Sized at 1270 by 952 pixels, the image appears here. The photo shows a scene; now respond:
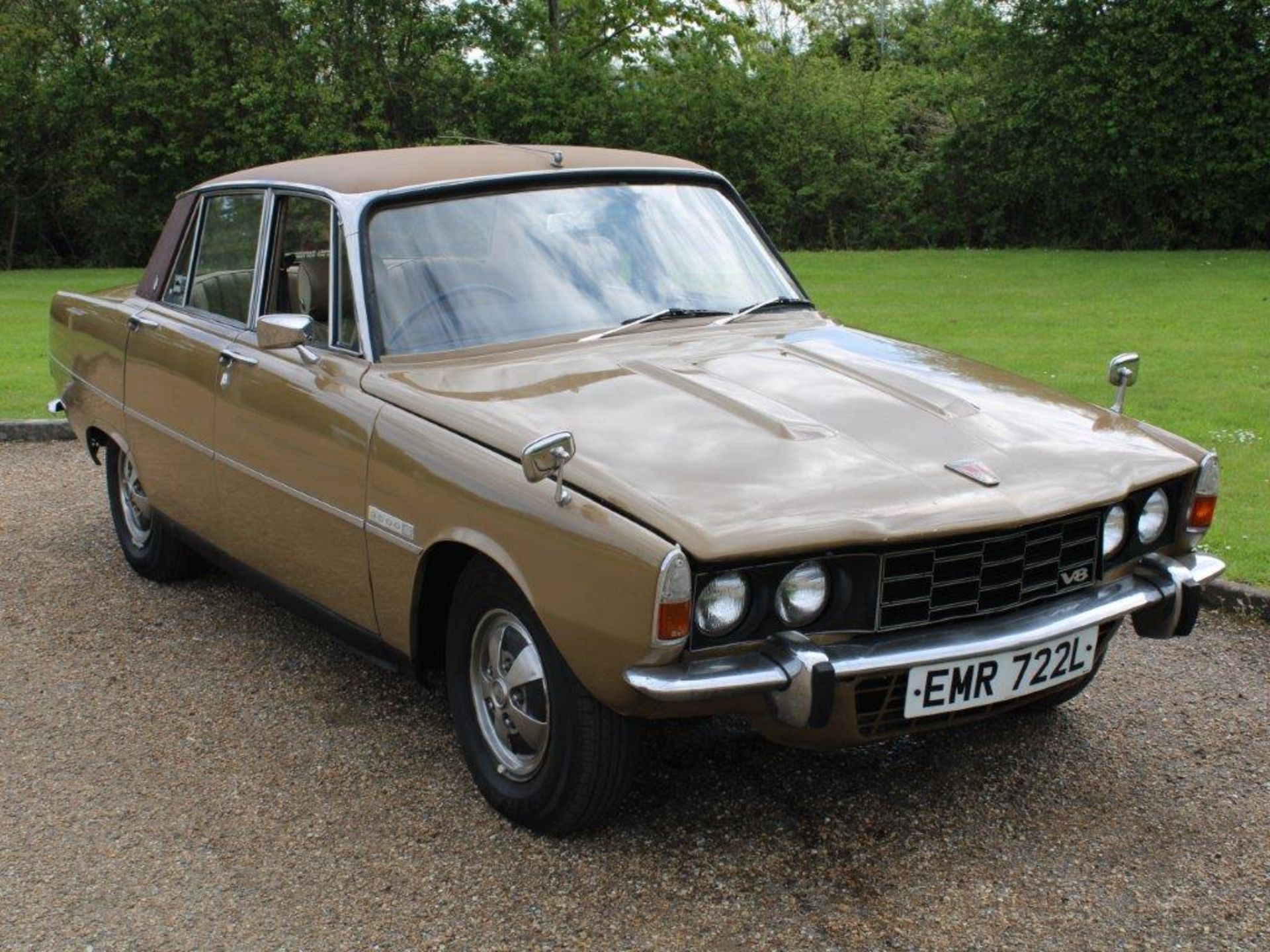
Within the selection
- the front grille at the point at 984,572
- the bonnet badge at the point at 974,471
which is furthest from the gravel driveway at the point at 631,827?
the bonnet badge at the point at 974,471

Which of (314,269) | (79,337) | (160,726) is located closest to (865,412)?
(314,269)

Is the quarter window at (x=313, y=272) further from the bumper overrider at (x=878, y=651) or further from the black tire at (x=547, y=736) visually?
the bumper overrider at (x=878, y=651)

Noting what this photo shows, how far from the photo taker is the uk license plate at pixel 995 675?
11.2 ft

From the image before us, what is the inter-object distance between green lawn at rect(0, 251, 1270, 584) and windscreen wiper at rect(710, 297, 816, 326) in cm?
227

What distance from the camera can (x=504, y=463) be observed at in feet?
12.0

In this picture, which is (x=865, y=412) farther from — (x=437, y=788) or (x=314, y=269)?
(x=314, y=269)

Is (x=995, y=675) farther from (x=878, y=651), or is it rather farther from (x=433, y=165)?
(x=433, y=165)

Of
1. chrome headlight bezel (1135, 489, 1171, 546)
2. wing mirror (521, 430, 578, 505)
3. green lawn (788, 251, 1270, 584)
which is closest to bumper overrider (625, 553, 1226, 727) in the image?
chrome headlight bezel (1135, 489, 1171, 546)

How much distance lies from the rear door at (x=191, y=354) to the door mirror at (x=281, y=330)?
658mm

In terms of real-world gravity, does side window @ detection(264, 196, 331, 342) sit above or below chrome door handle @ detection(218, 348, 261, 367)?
above

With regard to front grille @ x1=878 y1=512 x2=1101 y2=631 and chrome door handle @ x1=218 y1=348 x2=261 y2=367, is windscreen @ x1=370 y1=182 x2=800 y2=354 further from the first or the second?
front grille @ x1=878 y1=512 x2=1101 y2=631

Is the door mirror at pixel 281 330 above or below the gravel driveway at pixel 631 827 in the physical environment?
above

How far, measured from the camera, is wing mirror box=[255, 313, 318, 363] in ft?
14.5

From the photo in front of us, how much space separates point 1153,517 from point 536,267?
205cm
